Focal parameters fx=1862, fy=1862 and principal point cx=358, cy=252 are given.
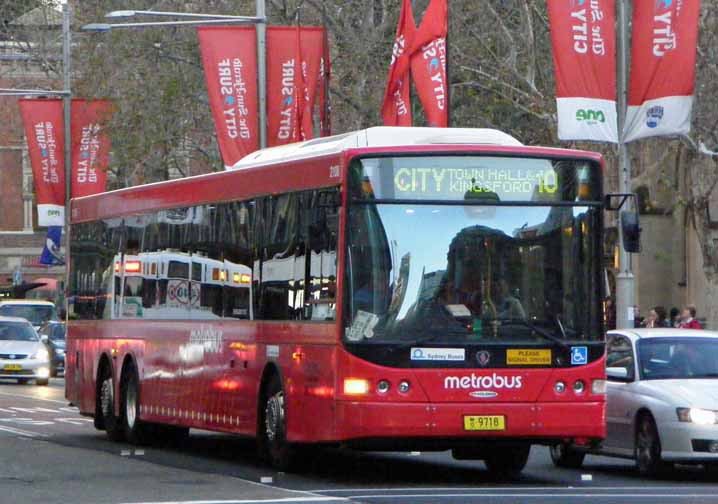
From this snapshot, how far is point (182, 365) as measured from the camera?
20359 mm

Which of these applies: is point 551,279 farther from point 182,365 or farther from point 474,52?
point 474,52

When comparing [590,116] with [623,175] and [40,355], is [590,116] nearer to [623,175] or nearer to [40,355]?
[623,175]

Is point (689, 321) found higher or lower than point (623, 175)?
lower

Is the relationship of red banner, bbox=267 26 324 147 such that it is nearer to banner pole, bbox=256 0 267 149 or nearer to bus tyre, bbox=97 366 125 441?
banner pole, bbox=256 0 267 149

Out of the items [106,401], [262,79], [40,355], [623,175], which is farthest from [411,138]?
[40,355]

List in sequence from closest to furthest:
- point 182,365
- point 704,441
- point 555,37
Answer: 1. point 704,441
2. point 182,365
3. point 555,37

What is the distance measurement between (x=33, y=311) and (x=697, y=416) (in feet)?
129

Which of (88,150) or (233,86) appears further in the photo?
(88,150)

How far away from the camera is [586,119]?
83.0 ft

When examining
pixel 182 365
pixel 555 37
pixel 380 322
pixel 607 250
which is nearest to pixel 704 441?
pixel 607 250

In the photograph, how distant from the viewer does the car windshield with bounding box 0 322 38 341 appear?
4450 cm

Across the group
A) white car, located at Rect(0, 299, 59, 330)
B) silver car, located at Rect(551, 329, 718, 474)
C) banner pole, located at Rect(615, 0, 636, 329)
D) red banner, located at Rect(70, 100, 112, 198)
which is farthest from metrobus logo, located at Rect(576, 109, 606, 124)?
white car, located at Rect(0, 299, 59, 330)

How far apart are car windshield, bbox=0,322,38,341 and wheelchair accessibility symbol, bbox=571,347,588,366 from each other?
29.9m

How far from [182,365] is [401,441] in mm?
5030
